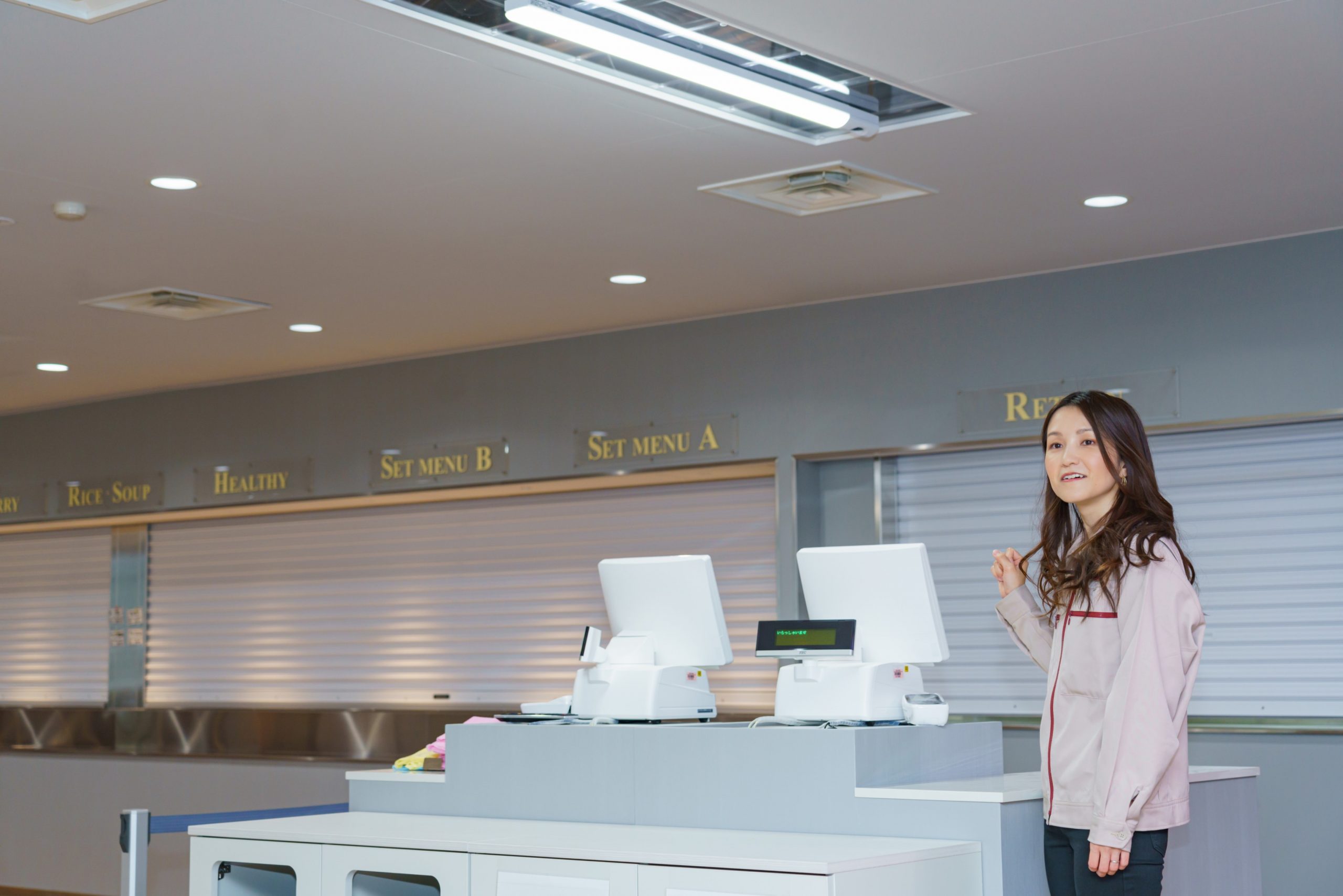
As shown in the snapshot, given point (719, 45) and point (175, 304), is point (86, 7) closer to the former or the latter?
point (719, 45)

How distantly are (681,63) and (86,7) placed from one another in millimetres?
1436

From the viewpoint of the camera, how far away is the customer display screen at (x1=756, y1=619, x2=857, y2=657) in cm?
421

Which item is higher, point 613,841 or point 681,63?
point 681,63

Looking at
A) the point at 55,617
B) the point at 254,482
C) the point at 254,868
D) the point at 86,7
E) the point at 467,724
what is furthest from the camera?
the point at 55,617

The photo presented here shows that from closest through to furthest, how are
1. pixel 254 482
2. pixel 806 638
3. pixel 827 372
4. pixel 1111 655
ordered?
1. pixel 1111 655
2. pixel 806 638
3. pixel 827 372
4. pixel 254 482

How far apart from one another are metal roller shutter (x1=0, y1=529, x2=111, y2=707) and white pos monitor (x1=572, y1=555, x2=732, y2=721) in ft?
18.3

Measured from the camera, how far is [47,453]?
934 cm

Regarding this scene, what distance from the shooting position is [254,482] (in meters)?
8.42

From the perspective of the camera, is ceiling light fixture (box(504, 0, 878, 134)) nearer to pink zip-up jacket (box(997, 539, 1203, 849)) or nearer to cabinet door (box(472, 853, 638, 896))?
pink zip-up jacket (box(997, 539, 1203, 849))

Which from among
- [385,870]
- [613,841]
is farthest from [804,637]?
[385,870]

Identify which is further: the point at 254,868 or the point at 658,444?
the point at 658,444

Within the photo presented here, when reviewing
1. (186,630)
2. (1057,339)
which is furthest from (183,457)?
(1057,339)

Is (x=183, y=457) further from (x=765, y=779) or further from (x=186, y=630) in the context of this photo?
(x=765, y=779)

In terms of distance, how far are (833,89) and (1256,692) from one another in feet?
10.1
